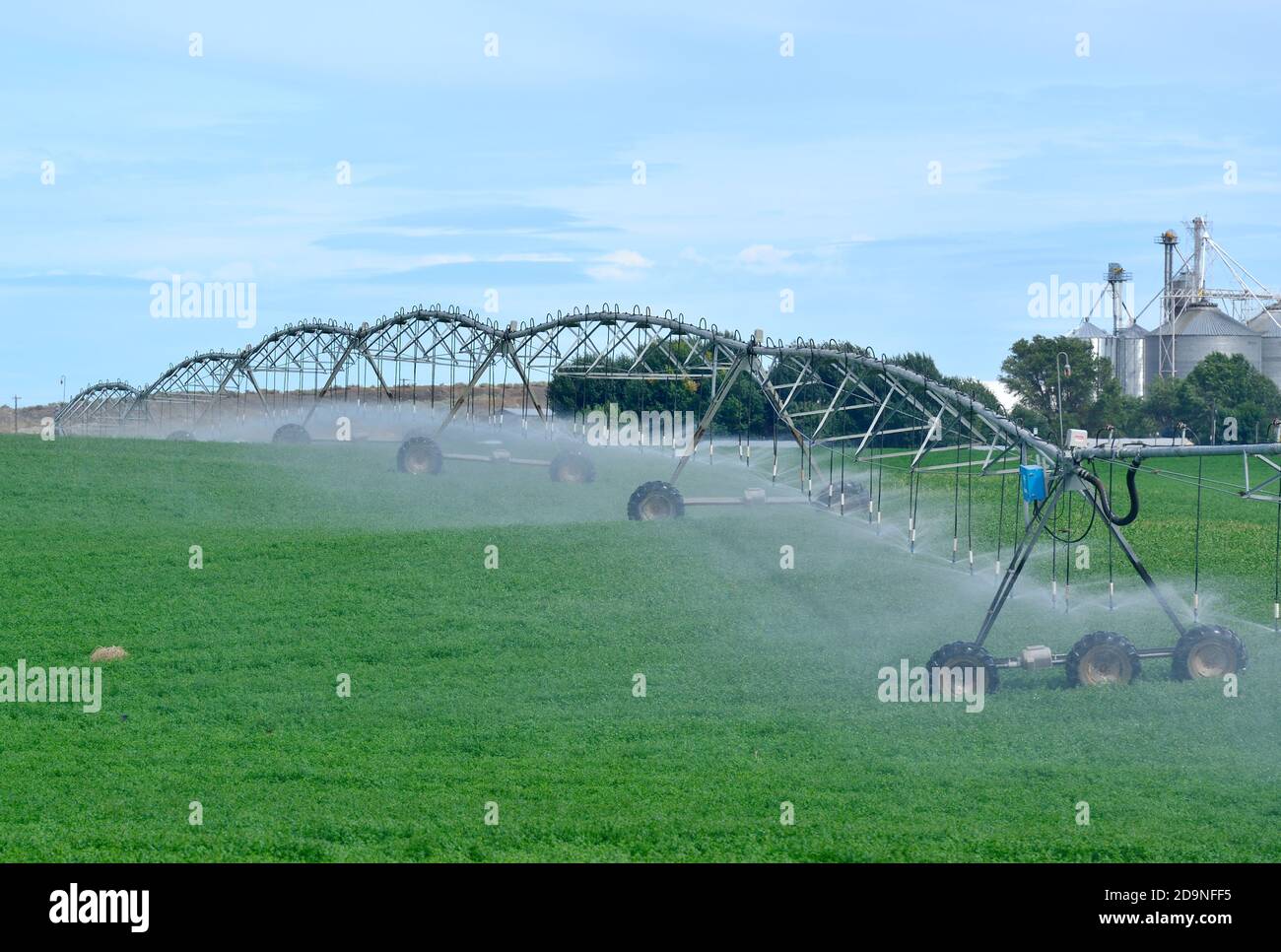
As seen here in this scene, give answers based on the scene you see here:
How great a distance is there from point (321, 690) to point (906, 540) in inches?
623

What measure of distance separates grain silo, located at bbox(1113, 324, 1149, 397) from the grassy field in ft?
190

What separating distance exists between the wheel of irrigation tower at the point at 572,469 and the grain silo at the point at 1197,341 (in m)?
55.4

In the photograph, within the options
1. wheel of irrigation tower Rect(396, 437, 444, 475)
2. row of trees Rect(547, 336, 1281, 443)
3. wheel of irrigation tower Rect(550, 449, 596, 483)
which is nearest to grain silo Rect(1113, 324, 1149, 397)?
row of trees Rect(547, 336, 1281, 443)

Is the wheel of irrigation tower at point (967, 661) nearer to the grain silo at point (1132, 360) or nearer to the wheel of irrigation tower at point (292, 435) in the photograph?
the wheel of irrigation tower at point (292, 435)

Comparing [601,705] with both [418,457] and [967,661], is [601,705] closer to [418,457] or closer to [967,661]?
[967,661]

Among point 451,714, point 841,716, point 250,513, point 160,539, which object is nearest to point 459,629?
point 451,714

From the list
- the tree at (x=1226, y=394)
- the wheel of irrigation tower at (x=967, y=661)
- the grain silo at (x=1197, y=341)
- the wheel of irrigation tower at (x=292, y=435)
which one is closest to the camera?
the wheel of irrigation tower at (x=967, y=661)

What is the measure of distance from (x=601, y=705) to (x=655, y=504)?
14.9 metres

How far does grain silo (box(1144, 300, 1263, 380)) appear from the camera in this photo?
90.6 meters

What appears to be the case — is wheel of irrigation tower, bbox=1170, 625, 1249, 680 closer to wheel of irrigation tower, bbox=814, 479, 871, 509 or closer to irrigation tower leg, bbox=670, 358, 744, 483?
wheel of irrigation tower, bbox=814, 479, 871, 509

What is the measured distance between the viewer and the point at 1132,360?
310 ft

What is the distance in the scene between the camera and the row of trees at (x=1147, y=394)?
78.3 meters

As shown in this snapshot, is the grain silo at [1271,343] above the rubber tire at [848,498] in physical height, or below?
above

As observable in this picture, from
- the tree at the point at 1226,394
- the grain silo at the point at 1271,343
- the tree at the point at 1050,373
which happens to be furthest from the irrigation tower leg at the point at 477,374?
the grain silo at the point at 1271,343
